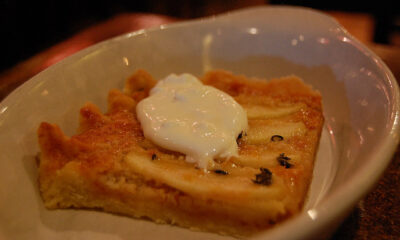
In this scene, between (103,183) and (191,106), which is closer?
(103,183)

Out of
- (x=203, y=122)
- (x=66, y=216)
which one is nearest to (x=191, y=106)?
(x=203, y=122)

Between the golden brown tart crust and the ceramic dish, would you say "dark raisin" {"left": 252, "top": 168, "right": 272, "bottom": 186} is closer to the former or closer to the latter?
the golden brown tart crust

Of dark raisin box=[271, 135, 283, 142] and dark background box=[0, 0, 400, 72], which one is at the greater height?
dark raisin box=[271, 135, 283, 142]

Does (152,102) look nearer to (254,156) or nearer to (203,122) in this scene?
(203,122)

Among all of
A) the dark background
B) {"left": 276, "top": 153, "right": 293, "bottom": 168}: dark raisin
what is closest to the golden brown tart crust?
{"left": 276, "top": 153, "right": 293, "bottom": 168}: dark raisin

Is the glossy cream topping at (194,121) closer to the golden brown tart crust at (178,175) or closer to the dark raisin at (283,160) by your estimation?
the golden brown tart crust at (178,175)

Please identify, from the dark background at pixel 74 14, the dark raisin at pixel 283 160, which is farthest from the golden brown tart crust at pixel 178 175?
the dark background at pixel 74 14
